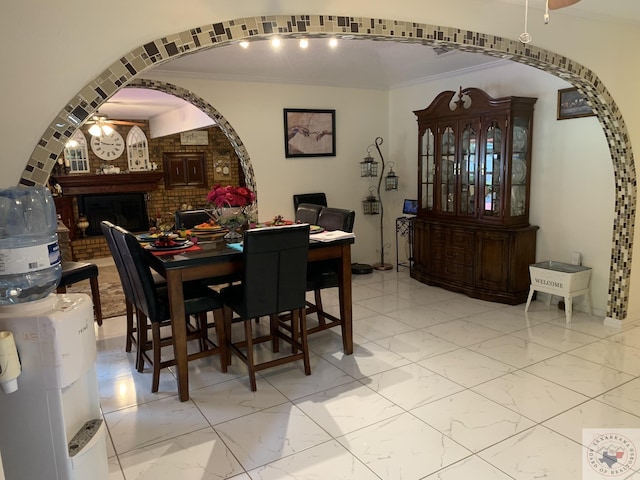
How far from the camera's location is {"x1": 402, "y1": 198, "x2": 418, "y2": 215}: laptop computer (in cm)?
563

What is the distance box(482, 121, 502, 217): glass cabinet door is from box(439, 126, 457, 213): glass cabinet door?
39 cm

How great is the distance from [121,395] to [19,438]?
5.10ft

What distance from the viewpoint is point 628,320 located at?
3863 millimetres

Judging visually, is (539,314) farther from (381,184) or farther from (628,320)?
(381,184)

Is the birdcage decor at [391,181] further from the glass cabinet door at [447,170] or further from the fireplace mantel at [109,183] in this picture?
the fireplace mantel at [109,183]

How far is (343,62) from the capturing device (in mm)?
4648

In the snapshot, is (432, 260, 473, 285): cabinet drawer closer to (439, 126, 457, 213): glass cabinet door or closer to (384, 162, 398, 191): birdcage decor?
(439, 126, 457, 213): glass cabinet door

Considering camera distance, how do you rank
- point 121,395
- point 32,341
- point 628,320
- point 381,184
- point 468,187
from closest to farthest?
point 32,341, point 121,395, point 628,320, point 468,187, point 381,184

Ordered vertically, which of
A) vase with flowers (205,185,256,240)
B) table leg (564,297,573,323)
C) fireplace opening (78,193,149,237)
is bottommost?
table leg (564,297,573,323)

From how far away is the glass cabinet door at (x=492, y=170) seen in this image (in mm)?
4438

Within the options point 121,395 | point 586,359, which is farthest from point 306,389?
point 586,359

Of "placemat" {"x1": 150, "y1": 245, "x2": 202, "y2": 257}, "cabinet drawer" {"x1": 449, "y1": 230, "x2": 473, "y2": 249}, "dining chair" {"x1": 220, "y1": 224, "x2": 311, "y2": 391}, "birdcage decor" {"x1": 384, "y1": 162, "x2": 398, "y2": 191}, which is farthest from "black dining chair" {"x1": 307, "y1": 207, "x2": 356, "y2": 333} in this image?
"birdcage decor" {"x1": 384, "y1": 162, "x2": 398, "y2": 191}

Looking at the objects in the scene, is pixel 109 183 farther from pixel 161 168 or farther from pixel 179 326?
pixel 179 326

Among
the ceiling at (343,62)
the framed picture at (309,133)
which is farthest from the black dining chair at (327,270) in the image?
the framed picture at (309,133)
